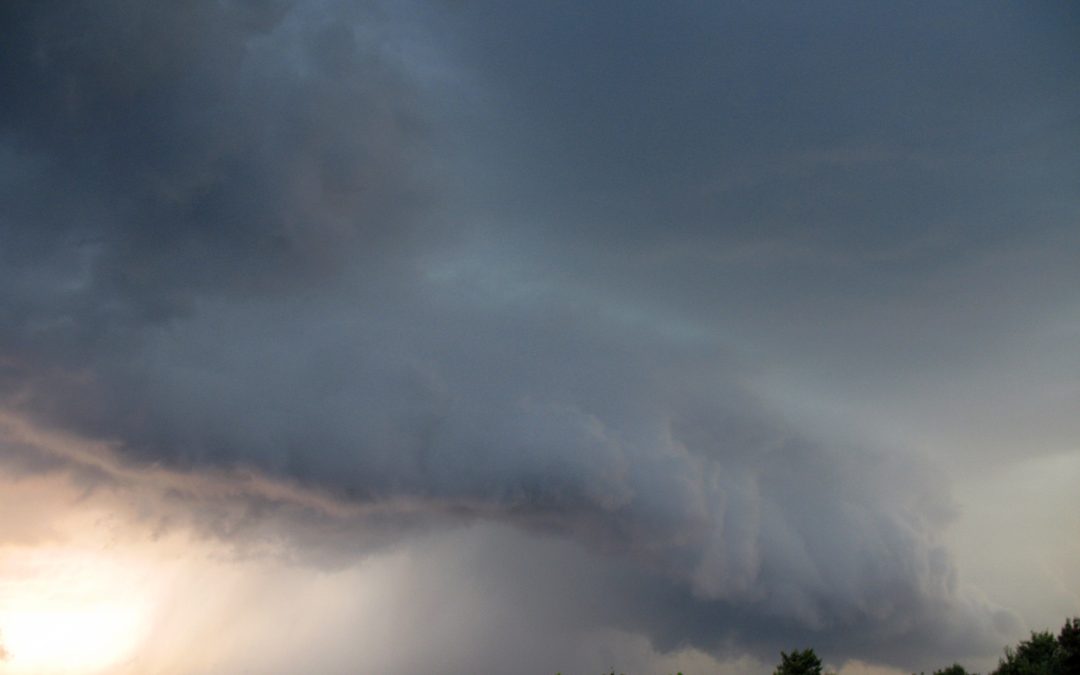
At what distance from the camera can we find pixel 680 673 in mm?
121250

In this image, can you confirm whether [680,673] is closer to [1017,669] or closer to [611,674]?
[611,674]

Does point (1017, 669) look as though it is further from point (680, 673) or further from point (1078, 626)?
point (680, 673)

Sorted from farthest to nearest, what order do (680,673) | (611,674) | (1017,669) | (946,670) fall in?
(611,674) → (946,670) → (680,673) → (1017,669)

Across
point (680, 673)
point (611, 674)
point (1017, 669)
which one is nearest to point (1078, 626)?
point (1017, 669)

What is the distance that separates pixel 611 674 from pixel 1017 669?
2526 inches

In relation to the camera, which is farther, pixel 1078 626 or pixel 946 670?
pixel 946 670

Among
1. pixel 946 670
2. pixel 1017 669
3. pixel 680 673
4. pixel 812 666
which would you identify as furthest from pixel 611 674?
pixel 1017 669

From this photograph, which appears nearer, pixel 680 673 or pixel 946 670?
pixel 680 673

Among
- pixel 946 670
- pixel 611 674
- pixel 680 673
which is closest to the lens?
pixel 680 673

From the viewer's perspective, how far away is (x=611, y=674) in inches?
5674

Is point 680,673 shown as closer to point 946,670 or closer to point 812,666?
point 812,666

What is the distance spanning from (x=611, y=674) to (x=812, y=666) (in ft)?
115

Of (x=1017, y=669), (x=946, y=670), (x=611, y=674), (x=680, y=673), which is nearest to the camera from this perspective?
(x=1017, y=669)

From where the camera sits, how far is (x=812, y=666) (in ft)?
420
